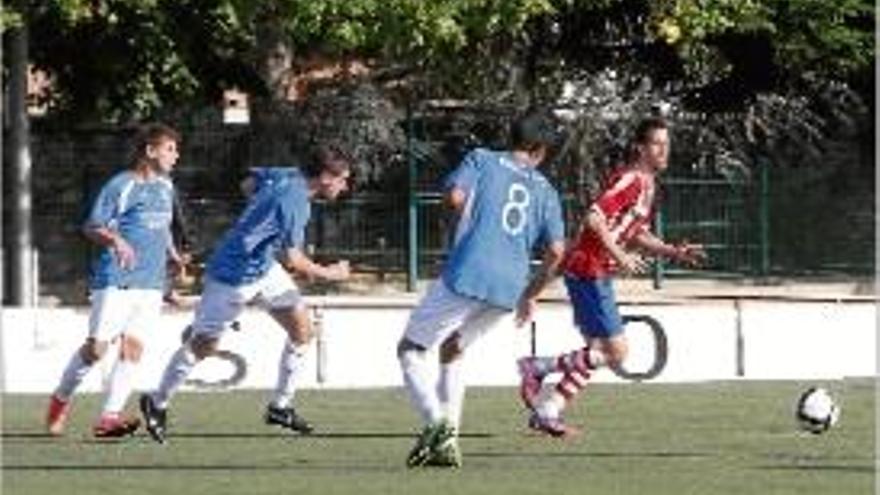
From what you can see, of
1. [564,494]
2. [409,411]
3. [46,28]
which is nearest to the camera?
[564,494]

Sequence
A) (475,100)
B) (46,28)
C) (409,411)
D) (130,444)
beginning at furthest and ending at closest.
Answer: (475,100) < (46,28) < (409,411) < (130,444)

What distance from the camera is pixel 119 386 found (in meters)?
15.9

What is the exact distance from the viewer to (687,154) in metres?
37.9

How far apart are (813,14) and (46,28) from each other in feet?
33.3

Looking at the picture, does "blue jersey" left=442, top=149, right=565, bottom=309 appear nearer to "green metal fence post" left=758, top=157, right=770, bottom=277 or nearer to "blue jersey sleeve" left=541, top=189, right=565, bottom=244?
"blue jersey sleeve" left=541, top=189, right=565, bottom=244

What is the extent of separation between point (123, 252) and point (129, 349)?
0.69 metres

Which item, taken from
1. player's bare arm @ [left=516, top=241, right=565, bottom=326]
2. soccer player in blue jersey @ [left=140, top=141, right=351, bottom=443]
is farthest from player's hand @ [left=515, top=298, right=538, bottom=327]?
soccer player in blue jersey @ [left=140, top=141, right=351, bottom=443]

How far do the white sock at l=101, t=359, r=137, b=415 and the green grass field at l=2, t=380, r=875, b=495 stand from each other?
247mm

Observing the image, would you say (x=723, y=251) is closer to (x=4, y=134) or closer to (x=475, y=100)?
(x=475, y=100)

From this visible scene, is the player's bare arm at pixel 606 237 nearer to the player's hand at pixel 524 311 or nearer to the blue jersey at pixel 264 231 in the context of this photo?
the player's hand at pixel 524 311

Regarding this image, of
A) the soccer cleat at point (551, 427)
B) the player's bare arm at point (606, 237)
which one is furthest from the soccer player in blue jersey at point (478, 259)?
the soccer cleat at point (551, 427)

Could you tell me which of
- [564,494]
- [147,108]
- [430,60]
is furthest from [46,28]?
[564,494]

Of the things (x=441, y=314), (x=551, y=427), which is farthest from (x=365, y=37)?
(x=441, y=314)

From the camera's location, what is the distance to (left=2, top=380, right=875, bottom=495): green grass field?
39.6 ft
